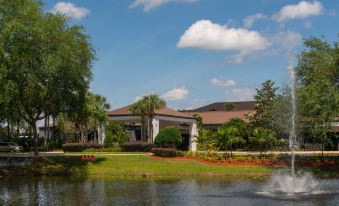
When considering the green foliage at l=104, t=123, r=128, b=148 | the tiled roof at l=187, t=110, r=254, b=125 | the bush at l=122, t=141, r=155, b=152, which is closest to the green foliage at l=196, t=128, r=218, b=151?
the bush at l=122, t=141, r=155, b=152

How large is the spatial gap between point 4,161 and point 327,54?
27883 mm

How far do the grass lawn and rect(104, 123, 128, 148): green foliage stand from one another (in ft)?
58.9

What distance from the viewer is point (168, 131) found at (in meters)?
58.6

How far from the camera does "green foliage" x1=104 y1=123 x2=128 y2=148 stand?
65.5m

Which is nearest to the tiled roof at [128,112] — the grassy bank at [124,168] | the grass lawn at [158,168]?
the grass lawn at [158,168]

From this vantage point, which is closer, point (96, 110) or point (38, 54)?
point (38, 54)

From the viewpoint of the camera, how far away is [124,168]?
43281mm

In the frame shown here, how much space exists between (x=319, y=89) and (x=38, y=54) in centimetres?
2180

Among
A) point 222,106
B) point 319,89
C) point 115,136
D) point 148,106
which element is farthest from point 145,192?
point 222,106

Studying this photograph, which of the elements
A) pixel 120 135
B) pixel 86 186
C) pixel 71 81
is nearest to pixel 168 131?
pixel 120 135

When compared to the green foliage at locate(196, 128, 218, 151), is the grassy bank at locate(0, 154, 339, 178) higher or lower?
lower

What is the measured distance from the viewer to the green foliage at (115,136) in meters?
65.5

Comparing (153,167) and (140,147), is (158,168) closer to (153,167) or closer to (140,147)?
(153,167)

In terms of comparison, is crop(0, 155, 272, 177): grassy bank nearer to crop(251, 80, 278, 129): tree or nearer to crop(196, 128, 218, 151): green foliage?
crop(196, 128, 218, 151): green foliage
